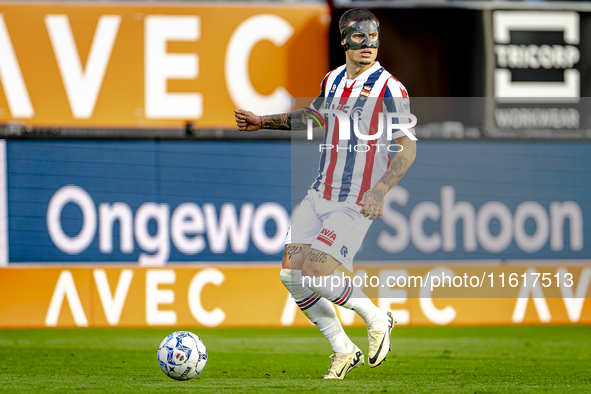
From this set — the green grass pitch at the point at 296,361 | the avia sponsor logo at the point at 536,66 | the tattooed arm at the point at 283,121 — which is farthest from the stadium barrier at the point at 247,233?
the tattooed arm at the point at 283,121

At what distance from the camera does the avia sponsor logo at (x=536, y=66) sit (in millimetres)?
9023

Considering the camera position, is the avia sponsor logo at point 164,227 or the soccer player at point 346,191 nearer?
the soccer player at point 346,191

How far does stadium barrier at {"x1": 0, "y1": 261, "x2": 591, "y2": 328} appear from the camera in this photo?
8.25 metres

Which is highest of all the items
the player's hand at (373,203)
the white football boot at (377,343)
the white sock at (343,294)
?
the player's hand at (373,203)

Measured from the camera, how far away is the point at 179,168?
8664mm

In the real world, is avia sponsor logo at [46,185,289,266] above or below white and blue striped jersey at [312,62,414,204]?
below

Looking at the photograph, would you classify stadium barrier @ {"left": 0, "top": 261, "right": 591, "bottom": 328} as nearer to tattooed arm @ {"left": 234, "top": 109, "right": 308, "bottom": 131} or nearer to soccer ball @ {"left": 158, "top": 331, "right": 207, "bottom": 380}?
soccer ball @ {"left": 158, "top": 331, "right": 207, "bottom": 380}

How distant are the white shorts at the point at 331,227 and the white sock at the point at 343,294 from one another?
107mm

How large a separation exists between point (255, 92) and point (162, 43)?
1099 mm

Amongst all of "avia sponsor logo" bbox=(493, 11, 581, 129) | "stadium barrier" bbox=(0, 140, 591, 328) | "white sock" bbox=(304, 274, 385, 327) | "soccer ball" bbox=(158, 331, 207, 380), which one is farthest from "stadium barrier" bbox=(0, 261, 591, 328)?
"white sock" bbox=(304, 274, 385, 327)

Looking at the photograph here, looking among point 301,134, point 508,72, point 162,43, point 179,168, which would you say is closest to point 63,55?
point 162,43

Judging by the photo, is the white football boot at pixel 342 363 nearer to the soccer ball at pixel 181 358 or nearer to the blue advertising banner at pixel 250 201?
the soccer ball at pixel 181 358

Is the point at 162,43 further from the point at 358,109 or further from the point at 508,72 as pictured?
the point at 358,109

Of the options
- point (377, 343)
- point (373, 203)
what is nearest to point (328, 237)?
point (373, 203)
